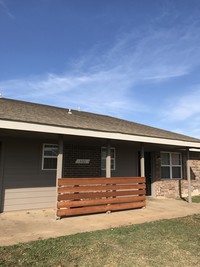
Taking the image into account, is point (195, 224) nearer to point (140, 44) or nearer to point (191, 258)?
point (191, 258)

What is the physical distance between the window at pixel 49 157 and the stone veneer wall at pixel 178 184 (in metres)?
5.88

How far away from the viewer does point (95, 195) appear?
27.3ft

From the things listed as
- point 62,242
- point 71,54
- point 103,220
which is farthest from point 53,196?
point 71,54

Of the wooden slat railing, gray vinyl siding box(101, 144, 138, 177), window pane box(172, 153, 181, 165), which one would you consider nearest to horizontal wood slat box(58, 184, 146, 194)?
the wooden slat railing

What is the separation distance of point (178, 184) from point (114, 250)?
9975mm

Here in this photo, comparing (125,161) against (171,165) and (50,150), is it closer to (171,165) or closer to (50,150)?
(171,165)

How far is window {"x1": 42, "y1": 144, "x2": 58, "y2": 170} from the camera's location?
973cm

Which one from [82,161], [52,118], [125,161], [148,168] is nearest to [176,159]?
[148,168]

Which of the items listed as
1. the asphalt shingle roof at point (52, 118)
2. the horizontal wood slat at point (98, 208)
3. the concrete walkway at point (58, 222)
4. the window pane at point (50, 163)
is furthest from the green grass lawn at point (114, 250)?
the window pane at point (50, 163)

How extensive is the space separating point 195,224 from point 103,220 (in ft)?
8.60

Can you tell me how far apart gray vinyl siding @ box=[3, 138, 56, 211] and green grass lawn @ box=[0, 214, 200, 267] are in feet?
12.7

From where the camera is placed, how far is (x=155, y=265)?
4.21 meters

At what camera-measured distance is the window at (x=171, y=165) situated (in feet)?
44.8

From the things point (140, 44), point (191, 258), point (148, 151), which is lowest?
point (191, 258)
